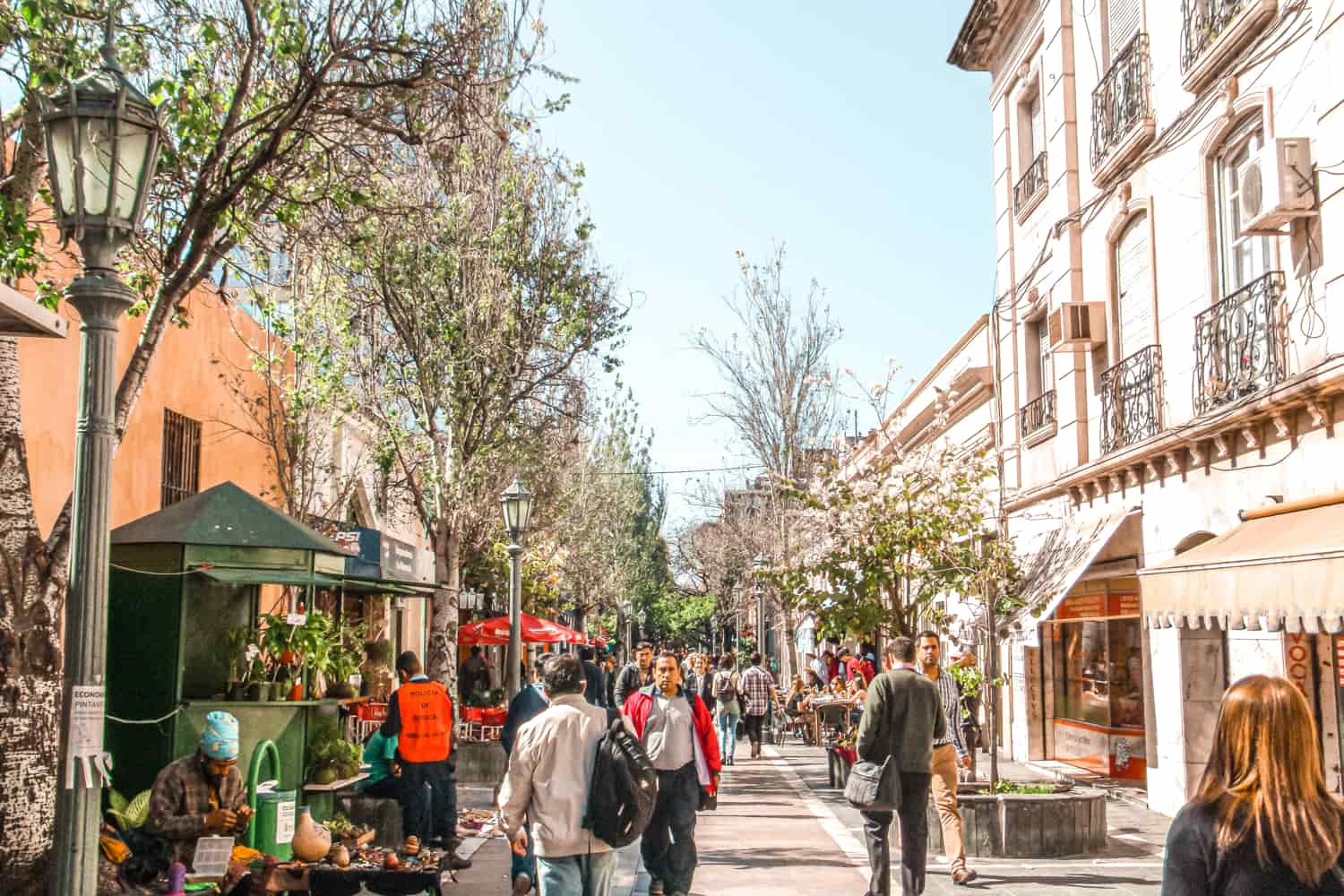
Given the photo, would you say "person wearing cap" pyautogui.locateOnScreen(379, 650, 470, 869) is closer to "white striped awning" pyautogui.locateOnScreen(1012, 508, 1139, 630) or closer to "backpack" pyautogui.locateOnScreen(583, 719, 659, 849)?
"backpack" pyautogui.locateOnScreen(583, 719, 659, 849)

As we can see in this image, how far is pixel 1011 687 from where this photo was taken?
68.9ft

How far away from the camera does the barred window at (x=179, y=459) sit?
16.4 metres

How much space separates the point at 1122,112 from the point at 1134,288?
2.13 metres

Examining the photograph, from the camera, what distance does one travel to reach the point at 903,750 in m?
9.16

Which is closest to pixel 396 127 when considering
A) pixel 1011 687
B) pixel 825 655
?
pixel 1011 687

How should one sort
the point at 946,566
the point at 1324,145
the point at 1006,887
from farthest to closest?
1. the point at 946,566
2. the point at 1324,145
3. the point at 1006,887

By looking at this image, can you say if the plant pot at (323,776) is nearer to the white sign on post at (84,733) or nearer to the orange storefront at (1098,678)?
the white sign on post at (84,733)

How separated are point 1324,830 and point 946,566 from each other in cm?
1356

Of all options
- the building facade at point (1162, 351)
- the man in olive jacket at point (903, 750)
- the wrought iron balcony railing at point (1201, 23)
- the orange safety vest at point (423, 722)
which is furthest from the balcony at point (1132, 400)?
the orange safety vest at point (423, 722)

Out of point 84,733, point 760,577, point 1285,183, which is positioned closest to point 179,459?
point 760,577

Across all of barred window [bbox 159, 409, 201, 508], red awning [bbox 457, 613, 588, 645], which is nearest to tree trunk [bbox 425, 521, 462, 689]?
barred window [bbox 159, 409, 201, 508]

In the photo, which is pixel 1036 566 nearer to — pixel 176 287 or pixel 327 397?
pixel 327 397

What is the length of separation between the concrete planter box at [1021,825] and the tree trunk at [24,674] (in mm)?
7198

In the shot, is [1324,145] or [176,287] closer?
[176,287]
